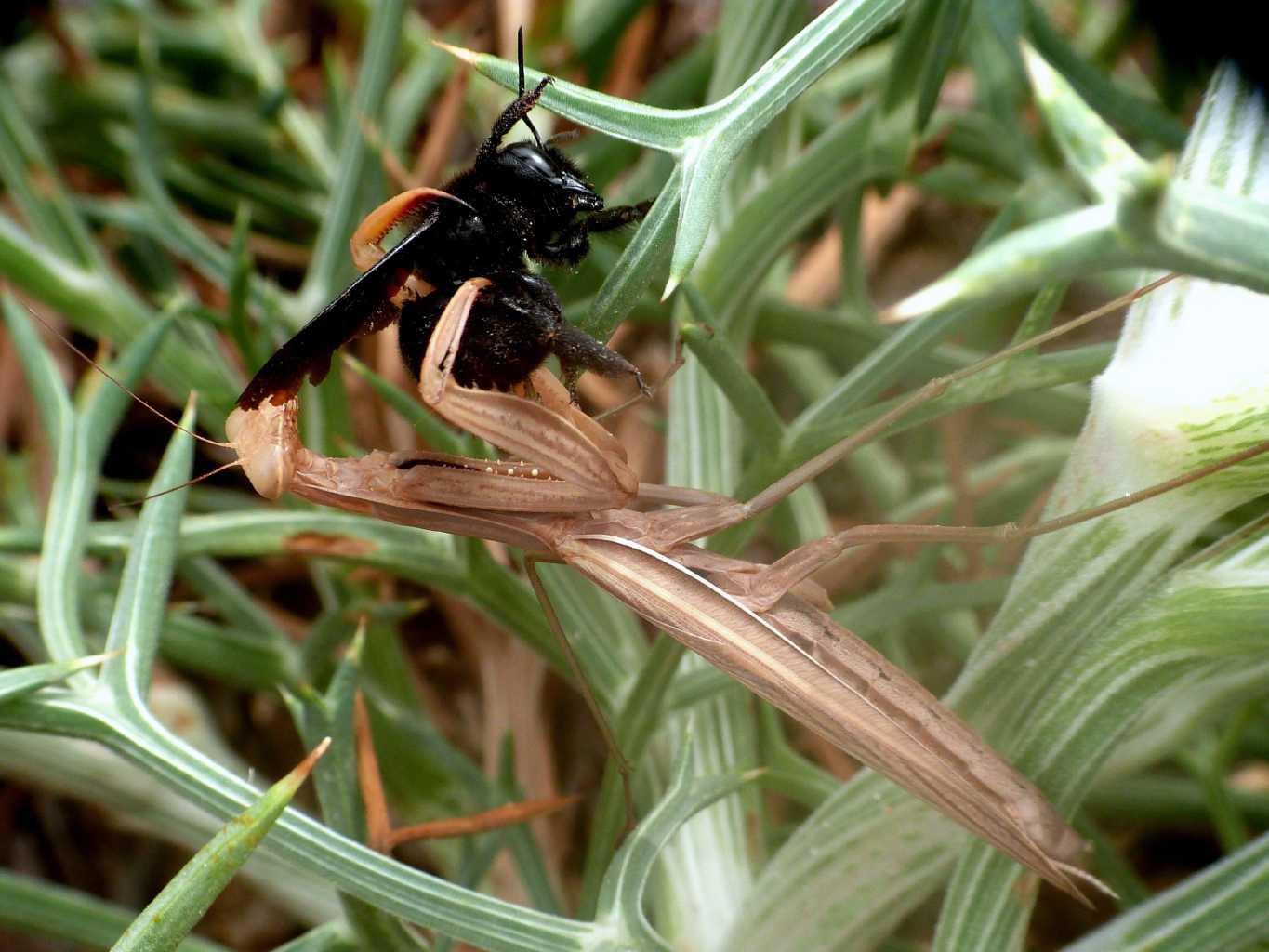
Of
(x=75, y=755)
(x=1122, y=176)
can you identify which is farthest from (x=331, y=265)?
(x=1122, y=176)

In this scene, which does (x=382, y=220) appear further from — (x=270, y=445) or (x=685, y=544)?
(x=685, y=544)

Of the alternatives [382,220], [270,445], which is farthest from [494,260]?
[270,445]

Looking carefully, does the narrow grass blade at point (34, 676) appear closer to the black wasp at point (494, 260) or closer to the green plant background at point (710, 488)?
the green plant background at point (710, 488)

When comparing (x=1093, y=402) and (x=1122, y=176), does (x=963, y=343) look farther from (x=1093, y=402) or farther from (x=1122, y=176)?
(x=1122, y=176)

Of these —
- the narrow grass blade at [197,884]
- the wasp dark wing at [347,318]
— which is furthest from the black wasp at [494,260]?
the narrow grass blade at [197,884]

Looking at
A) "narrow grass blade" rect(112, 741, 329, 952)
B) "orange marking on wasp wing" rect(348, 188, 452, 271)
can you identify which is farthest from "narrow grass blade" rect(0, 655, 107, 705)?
"orange marking on wasp wing" rect(348, 188, 452, 271)

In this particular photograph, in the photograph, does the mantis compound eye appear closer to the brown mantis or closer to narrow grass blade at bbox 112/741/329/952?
the brown mantis
